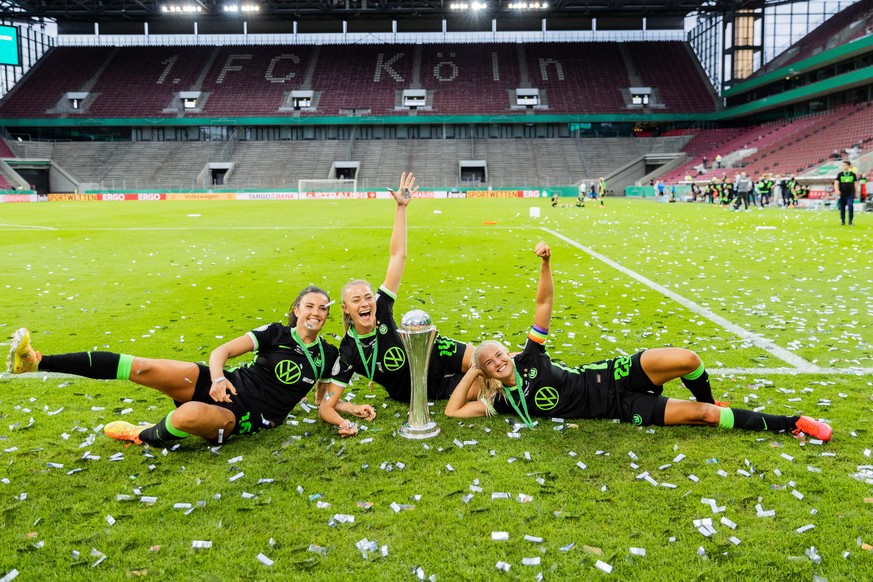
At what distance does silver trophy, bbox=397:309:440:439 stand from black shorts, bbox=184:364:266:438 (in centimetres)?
107

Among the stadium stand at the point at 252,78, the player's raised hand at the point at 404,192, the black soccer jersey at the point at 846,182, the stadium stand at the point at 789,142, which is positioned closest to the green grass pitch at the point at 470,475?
the player's raised hand at the point at 404,192

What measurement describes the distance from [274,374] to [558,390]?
2119 mm

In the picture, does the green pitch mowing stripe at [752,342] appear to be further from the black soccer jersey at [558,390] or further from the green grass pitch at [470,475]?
the black soccer jersey at [558,390]

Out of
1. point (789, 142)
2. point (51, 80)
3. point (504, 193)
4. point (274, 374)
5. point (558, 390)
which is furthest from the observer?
point (51, 80)

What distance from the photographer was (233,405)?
4.88 metres

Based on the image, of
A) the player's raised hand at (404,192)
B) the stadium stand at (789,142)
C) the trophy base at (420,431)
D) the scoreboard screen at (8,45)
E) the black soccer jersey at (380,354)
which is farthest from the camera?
the scoreboard screen at (8,45)

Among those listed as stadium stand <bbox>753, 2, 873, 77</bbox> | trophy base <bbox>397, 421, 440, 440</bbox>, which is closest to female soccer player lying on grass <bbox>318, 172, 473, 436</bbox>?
trophy base <bbox>397, 421, 440, 440</bbox>

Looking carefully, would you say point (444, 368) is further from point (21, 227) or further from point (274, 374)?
point (21, 227)

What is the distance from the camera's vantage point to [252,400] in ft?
16.4

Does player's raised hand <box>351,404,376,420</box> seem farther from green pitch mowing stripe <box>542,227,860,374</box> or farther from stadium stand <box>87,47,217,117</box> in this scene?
stadium stand <box>87,47,217,117</box>

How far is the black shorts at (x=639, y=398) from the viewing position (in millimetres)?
5027

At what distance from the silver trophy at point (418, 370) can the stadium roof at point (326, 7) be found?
66808 mm

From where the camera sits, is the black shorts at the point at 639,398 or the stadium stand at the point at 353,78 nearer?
the black shorts at the point at 639,398

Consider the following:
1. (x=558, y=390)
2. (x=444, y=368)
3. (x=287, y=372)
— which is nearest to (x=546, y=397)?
(x=558, y=390)
